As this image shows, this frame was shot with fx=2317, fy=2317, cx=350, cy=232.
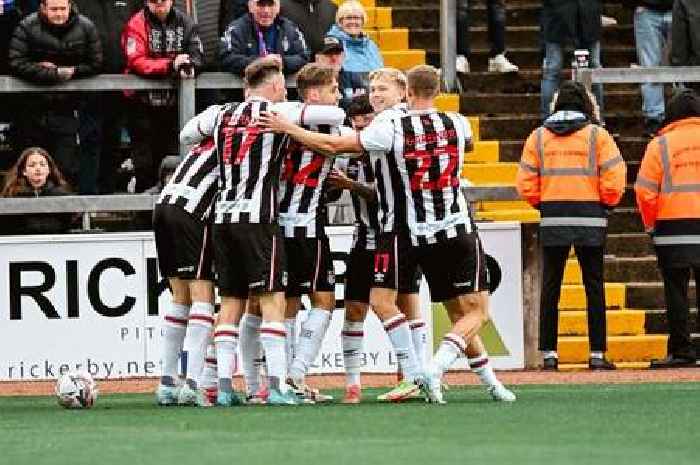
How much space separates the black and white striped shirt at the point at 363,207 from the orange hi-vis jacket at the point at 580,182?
3034mm

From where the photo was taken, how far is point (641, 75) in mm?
19047

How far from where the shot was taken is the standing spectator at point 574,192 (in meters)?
17.7

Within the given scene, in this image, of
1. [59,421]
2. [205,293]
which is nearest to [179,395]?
[205,293]

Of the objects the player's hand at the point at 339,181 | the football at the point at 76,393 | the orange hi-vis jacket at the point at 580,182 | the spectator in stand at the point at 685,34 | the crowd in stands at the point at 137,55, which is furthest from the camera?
the spectator in stand at the point at 685,34

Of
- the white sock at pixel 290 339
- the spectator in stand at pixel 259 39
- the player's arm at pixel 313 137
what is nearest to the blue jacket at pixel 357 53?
the spectator in stand at pixel 259 39

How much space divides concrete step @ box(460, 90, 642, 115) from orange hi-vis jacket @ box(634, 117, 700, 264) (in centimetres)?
334

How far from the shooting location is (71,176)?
18.7 m

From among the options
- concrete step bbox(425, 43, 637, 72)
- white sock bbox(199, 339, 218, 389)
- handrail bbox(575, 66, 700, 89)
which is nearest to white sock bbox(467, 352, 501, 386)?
white sock bbox(199, 339, 218, 389)

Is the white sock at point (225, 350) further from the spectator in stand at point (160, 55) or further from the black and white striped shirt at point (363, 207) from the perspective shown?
the spectator in stand at point (160, 55)

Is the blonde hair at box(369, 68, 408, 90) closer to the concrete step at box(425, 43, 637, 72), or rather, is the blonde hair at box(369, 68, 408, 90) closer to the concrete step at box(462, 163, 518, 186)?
the concrete step at box(462, 163, 518, 186)

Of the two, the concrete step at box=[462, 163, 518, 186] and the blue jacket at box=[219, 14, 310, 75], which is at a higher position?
the blue jacket at box=[219, 14, 310, 75]

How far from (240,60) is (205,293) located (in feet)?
13.8

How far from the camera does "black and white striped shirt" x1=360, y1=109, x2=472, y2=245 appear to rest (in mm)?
14078

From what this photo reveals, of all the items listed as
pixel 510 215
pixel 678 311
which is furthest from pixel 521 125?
pixel 678 311
